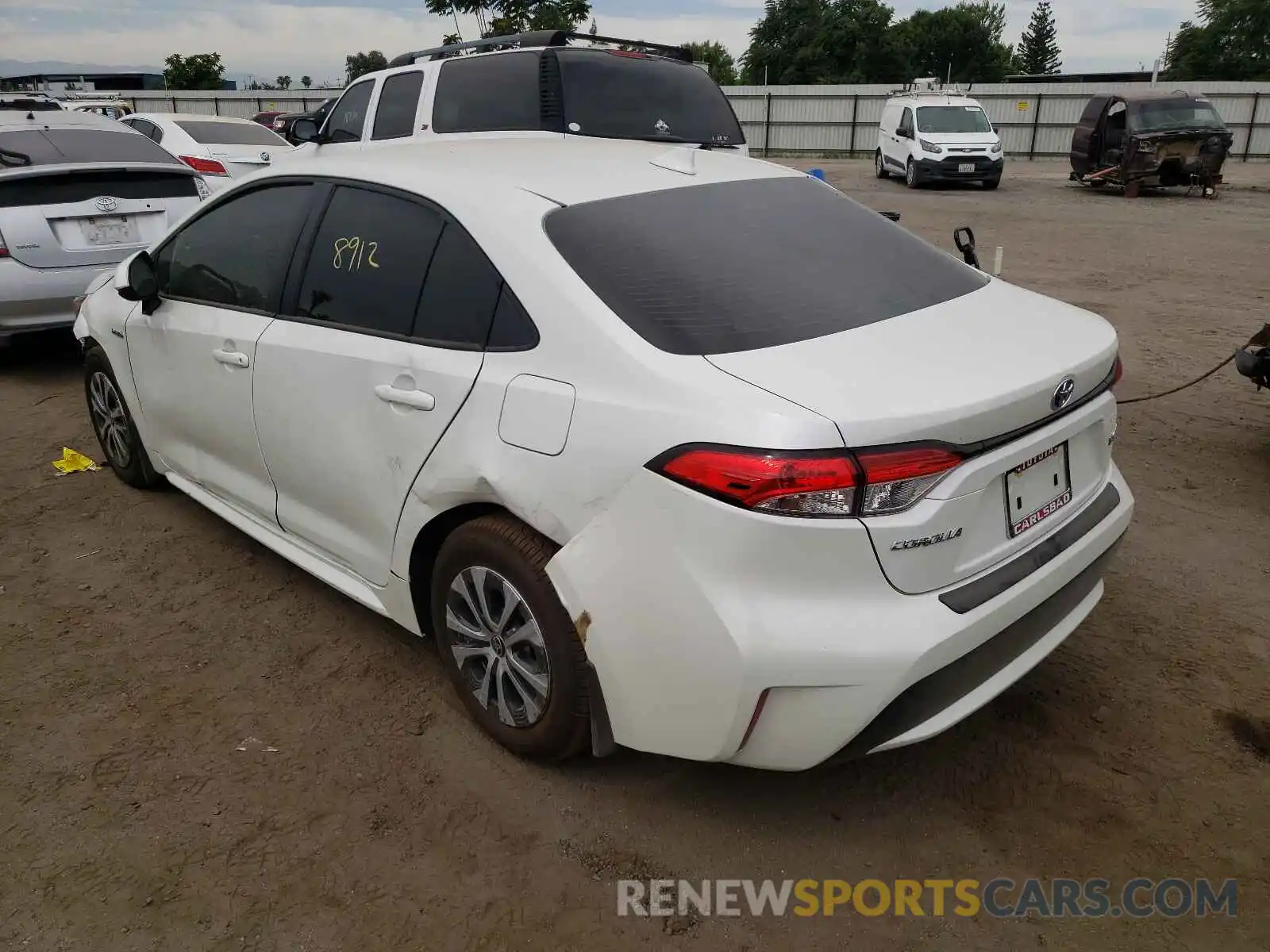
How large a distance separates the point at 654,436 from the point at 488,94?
6251mm

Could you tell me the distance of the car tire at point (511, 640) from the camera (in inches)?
98.6

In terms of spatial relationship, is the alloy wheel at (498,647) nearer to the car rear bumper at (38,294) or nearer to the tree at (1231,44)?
the car rear bumper at (38,294)

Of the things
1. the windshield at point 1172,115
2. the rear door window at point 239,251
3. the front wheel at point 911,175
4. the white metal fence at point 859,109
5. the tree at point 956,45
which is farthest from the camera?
the tree at point 956,45

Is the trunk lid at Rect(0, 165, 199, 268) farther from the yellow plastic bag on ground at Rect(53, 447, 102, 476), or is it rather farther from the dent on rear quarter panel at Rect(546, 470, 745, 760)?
the dent on rear quarter panel at Rect(546, 470, 745, 760)

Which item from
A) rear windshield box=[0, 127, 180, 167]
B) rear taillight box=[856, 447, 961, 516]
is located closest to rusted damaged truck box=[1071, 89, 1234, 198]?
rear windshield box=[0, 127, 180, 167]

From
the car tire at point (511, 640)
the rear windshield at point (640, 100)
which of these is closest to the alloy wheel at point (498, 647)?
the car tire at point (511, 640)

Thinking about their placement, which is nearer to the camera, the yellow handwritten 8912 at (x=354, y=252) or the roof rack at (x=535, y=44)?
the yellow handwritten 8912 at (x=354, y=252)

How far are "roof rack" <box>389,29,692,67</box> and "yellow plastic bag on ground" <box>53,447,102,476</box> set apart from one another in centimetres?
469

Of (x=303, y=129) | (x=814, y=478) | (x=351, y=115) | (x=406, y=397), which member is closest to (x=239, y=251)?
(x=406, y=397)

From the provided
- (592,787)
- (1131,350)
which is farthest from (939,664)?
(1131,350)

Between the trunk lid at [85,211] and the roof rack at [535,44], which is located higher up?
the roof rack at [535,44]

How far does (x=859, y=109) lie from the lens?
31672mm

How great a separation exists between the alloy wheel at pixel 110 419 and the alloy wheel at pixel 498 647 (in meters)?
2.62

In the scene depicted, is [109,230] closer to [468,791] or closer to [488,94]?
[488,94]
